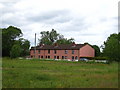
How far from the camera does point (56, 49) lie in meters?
76.9

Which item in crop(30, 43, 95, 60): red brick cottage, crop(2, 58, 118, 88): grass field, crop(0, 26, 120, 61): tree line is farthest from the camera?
crop(30, 43, 95, 60): red brick cottage

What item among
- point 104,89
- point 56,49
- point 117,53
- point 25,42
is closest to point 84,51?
point 56,49

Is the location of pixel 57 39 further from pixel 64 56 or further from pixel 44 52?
pixel 64 56

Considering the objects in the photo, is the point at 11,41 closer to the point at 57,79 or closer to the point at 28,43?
the point at 28,43

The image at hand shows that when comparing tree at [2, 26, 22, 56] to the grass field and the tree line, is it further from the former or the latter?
the grass field

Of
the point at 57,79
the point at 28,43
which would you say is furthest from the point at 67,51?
the point at 57,79

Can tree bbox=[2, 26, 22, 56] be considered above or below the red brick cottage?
above

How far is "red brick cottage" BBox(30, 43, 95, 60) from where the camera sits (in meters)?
70.3

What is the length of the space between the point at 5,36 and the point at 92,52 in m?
32.5

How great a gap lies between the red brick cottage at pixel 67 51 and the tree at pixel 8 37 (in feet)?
33.2

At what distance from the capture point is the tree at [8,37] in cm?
7194

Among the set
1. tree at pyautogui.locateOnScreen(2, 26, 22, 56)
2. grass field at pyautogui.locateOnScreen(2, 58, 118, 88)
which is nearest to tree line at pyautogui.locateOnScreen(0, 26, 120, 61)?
tree at pyautogui.locateOnScreen(2, 26, 22, 56)

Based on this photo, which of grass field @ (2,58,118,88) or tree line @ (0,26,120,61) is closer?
grass field @ (2,58,118,88)

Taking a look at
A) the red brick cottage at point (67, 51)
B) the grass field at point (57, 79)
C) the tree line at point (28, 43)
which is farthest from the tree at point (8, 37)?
the grass field at point (57, 79)
